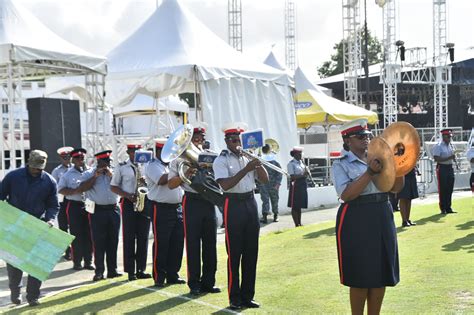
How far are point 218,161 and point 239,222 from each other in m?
0.69

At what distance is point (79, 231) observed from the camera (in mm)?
12328

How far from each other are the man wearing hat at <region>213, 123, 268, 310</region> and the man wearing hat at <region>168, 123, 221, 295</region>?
3.26 ft

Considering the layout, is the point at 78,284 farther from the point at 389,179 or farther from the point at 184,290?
the point at 389,179

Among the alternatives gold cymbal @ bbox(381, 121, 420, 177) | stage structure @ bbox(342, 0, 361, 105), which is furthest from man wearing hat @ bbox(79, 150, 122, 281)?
stage structure @ bbox(342, 0, 361, 105)

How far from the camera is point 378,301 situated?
19.6 ft

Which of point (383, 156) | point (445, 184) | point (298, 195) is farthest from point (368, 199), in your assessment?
point (445, 184)

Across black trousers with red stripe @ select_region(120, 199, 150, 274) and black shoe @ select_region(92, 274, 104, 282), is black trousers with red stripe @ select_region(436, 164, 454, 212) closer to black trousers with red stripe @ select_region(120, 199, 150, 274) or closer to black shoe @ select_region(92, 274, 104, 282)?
black trousers with red stripe @ select_region(120, 199, 150, 274)

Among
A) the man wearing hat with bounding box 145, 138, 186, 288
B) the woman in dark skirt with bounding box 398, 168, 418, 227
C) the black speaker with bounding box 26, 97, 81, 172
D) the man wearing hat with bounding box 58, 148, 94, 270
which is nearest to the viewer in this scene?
the man wearing hat with bounding box 145, 138, 186, 288

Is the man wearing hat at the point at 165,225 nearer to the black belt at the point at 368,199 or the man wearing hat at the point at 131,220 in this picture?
the man wearing hat at the point at 131,220

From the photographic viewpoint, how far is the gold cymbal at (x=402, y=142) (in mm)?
5859

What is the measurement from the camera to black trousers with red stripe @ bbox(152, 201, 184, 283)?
970cm

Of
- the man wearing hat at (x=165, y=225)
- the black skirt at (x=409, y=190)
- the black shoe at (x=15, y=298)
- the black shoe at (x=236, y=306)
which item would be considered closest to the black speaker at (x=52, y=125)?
the man wearing hat at (x=165, y=225)

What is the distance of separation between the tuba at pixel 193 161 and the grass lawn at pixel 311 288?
1.27 metres

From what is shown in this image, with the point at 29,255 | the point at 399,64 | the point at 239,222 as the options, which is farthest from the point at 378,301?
the point at 399,64
